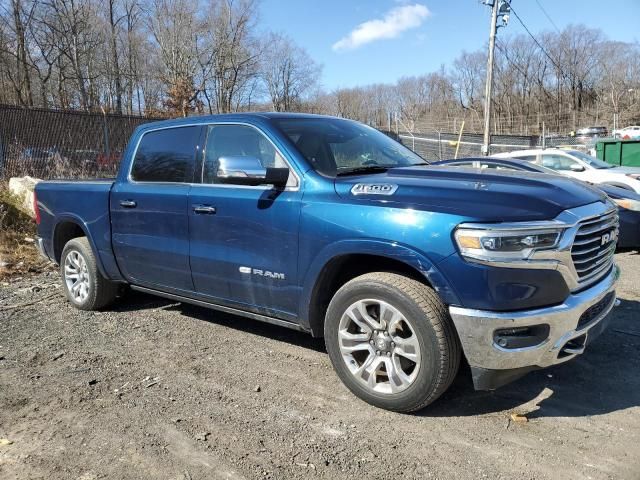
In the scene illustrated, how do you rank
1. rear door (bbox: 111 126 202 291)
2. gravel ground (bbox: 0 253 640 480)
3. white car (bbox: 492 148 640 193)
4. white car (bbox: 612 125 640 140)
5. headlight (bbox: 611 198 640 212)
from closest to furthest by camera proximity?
gravel ground (bbox: 0 253 640 480)
rear door (bbox: 111 126 202 291)
headlight (bbox: 611 198 640 212)
white car (bbox: 492 148 640 193)
white car (bbox: 612 125 640 140)

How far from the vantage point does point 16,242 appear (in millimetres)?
8172

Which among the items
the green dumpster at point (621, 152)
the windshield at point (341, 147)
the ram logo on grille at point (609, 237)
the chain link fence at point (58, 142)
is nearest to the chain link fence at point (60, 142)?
the chain link fence at point (58, 142)

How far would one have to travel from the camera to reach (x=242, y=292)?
3834 mm

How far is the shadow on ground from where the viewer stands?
321 cm

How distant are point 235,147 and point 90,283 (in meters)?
2.35

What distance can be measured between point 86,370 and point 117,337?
2.30 ft

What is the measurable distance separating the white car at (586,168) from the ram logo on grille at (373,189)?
8.33 m

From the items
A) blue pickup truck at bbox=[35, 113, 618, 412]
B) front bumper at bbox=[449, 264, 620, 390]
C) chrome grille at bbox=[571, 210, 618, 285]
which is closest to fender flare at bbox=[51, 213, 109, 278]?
blue pickup truck at bbox=[35, 113, 618, 412]

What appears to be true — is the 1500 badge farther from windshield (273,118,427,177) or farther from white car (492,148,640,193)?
white car (492,148,640,193)

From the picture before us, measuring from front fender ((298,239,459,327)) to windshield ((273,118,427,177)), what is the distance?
2.00ft

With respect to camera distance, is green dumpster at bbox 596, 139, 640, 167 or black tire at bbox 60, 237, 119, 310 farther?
green dumpster at bbox 596, 139, 640, 167

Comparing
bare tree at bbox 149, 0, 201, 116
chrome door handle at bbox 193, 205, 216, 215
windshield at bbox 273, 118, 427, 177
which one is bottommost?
chrome door handle at bbox 193, 205, 216, 215

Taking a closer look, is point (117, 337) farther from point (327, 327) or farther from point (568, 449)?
point (568, 449)

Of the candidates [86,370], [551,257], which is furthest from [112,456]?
[551,257]
